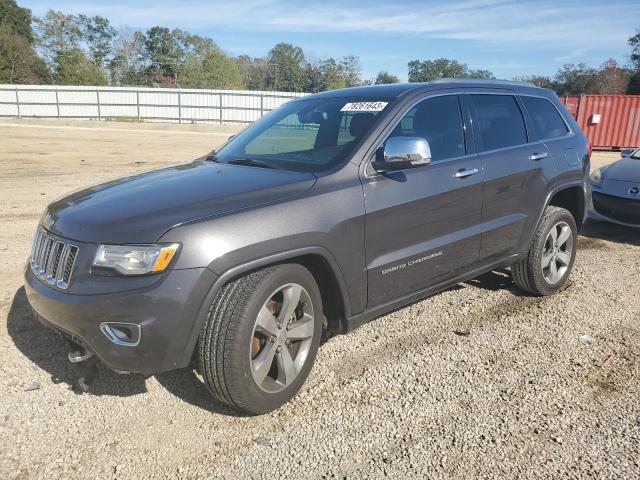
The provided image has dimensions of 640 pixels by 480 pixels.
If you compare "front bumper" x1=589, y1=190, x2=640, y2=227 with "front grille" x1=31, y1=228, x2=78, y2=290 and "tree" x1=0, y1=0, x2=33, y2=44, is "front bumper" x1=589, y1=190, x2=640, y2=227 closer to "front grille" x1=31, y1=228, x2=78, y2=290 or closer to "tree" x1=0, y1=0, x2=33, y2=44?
"front grille" x1=31, y1=228, x2=78, y2=290

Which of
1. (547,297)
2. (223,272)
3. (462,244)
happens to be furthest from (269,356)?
(547,297)

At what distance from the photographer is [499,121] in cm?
438

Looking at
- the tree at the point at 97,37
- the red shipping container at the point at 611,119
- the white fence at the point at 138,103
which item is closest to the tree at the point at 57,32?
the tree at the point at 97,37

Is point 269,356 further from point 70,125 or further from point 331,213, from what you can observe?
point 70,125

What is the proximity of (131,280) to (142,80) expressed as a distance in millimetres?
92009

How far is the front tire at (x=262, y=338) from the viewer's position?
2.71 meters

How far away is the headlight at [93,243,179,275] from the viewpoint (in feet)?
8.30

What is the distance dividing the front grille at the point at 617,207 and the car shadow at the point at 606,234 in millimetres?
261

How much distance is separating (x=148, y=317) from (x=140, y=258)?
0.92 ft

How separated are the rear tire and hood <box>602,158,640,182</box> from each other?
2.77 metres

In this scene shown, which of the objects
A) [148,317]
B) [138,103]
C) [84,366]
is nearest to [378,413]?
[148,317]

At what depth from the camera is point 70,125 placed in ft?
111

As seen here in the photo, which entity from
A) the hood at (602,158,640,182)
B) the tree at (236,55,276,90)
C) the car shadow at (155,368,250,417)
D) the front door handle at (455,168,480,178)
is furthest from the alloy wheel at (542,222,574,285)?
Result: the tree at (236,55,276,90)

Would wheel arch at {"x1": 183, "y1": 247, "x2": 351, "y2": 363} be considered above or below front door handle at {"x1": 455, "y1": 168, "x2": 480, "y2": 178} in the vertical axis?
below
